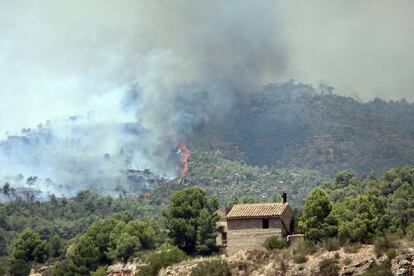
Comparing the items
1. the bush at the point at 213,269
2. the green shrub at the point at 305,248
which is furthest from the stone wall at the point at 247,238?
the green shrub at the point at 305,248

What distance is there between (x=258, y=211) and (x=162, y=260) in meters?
12.4

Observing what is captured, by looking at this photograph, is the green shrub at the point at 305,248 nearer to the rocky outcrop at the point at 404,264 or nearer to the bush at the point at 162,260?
the rocky outcrop at the point at 404,264

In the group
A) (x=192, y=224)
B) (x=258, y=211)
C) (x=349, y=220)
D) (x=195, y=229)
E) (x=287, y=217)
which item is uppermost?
(x=258, y=211)

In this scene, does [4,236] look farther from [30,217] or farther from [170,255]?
[170,255]

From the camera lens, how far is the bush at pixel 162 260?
274 ft

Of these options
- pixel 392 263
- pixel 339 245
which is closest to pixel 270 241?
pixel 339 245

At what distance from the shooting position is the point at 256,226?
8175 centimetres

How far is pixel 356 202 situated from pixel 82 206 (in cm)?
12614

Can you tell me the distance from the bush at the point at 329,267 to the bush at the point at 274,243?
9.84 metres

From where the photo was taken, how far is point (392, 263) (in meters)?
61.3

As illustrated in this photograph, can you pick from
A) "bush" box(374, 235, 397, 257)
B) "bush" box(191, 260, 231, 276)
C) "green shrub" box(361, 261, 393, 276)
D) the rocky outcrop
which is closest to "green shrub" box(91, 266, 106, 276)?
"bush" box(191, 260, 231, 276)

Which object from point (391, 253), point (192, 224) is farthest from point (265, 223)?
point (391, 253)

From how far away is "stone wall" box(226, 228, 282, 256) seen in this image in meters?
80.9

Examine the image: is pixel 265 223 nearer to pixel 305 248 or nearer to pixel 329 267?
pixel 305 248
